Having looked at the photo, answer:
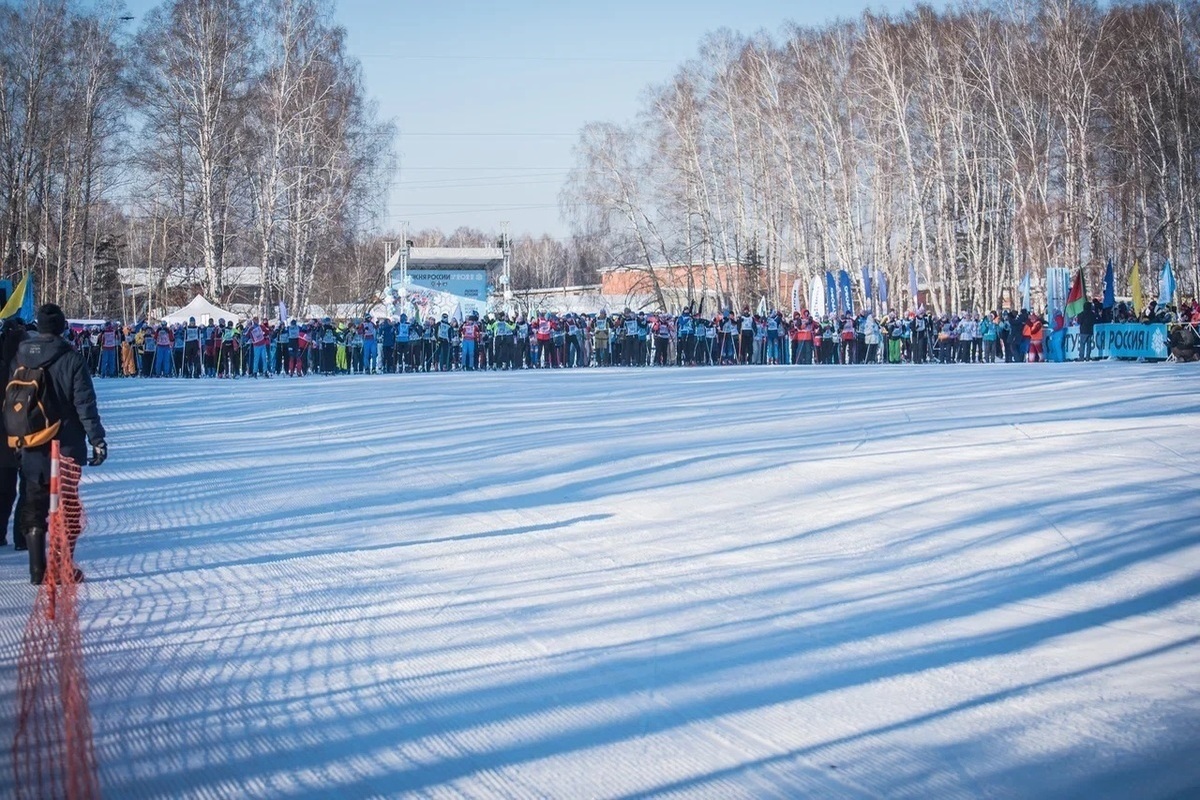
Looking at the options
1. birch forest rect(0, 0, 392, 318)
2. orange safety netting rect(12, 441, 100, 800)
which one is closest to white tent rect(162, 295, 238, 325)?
birch forest rect(0, 0, 392, 318)

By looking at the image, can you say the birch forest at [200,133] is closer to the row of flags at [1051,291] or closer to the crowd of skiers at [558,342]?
the crowd of skiers at [558,342]

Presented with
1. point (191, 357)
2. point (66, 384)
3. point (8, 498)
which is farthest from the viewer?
point (191, 357)

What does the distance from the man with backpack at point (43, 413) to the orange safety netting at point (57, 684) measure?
14 cm

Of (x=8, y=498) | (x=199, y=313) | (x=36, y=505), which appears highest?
(x=199, y=313)

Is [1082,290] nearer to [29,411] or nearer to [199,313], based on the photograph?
[199,313]

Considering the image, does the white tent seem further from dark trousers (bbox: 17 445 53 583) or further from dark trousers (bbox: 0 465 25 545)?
dark trousers (bbox: 17 445 53 583)

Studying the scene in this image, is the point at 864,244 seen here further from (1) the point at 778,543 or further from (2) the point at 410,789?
(2) the point at 410,789

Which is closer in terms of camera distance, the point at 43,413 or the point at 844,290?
the point at 43,413

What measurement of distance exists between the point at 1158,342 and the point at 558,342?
54.8 ft

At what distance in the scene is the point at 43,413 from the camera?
698 cm

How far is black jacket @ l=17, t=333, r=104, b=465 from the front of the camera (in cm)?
702

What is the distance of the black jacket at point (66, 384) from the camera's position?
702cm

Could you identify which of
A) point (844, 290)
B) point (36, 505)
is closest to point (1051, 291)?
point (844, 290)

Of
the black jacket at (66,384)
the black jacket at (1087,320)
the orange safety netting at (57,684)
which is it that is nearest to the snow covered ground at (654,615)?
the orange safety netting at (57,684)
